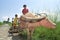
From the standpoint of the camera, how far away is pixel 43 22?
8.13 metres

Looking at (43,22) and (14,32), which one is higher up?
(43,22)

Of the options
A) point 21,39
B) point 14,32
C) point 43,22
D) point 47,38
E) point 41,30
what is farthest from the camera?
point 14,32

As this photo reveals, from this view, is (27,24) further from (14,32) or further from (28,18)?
(14,32)

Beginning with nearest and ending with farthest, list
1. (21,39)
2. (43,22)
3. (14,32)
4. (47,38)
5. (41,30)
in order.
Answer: (43,22)
(47,38)
(41,30)
(21,39)
(14,32)

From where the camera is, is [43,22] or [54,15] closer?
[43,22]

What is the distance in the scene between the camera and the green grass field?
8.45m

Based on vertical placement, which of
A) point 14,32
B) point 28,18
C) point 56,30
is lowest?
→ point 14,32

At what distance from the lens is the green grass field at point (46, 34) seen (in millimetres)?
8445

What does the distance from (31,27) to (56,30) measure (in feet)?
3.38

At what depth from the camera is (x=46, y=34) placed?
9.00 metres

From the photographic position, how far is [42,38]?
8.97m

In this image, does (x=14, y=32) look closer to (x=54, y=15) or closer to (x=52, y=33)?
(x=54, y=15)

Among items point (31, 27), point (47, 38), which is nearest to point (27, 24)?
point (31, 27)

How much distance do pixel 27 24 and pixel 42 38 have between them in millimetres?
1039
